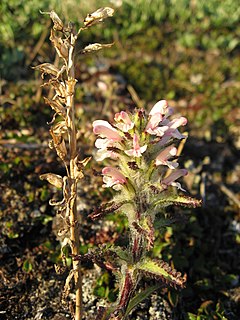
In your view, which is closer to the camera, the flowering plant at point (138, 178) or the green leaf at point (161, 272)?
the green leaf at point (161, 272)

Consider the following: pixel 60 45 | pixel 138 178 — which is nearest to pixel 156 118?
pixel 138 178

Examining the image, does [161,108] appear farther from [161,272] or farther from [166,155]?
[161,272]

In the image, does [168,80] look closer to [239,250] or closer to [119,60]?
[119,60]

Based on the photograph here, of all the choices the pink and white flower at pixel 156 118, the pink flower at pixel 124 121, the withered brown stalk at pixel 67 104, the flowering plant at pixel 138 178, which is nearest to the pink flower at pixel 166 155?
the flowering plant at pixel 138 178

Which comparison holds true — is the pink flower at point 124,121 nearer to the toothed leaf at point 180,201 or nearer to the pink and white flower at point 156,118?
the pink and white flower at point 156,118

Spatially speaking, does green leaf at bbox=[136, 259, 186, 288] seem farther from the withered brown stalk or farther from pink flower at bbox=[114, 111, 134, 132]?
pink flower at bbox=[114, 111, 134, 132]

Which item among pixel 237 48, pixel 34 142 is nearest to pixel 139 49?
pixel 237 48

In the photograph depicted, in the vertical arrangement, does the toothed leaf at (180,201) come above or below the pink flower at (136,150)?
below
